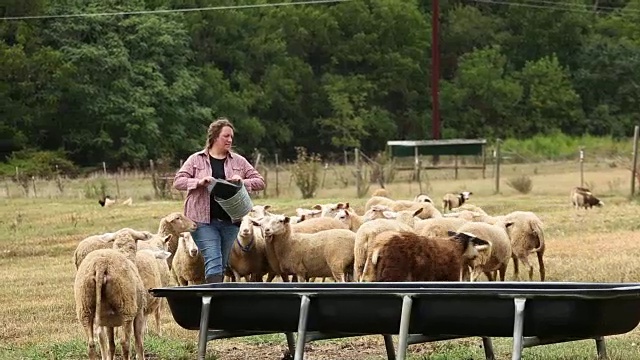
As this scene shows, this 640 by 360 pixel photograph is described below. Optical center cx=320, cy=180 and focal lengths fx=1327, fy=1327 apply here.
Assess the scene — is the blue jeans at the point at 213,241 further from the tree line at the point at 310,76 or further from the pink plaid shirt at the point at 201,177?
the tree line at the point at 310,76

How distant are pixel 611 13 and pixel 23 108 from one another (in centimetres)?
4208

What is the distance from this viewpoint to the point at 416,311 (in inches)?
366

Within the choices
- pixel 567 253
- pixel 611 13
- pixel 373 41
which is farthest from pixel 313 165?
pixel 611 13

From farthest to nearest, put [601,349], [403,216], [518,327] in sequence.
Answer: [403,216] → [601,349] → [518,327]

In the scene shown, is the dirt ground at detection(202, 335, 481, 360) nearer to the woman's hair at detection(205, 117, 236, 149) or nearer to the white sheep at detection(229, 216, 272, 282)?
the woman's hair at detection(205, 117, 236, 149)

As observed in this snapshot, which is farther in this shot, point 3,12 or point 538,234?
point 3,12

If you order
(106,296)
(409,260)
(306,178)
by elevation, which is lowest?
(306,178)

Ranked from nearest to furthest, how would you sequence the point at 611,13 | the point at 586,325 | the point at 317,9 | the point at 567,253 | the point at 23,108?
the point at 586,325 → the point at 567,253 → the point at 23,108 → the point at 317,9 → the point at 611,13

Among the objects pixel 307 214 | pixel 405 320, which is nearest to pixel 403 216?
pixel 307 214

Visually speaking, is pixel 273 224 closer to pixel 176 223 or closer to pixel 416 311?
pixel 176 223

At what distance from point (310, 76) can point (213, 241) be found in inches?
2524

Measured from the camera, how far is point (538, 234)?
1841cm

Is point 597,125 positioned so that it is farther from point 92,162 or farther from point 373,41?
point 92,162

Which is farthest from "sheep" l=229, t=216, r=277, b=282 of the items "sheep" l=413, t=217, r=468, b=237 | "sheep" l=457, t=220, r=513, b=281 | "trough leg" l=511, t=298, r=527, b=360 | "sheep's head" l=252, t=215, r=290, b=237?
"trough leg" l=511, t=298, r=527, b=360
